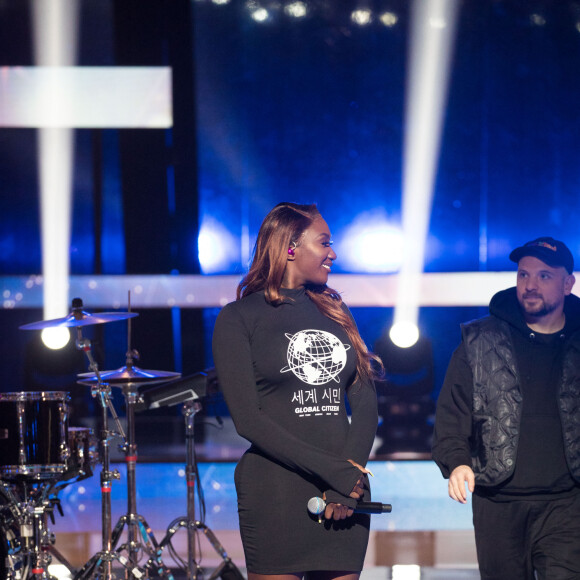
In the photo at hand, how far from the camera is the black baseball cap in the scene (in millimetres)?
2750

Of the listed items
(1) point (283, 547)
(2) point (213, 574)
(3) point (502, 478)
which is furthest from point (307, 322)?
(2) point (213, 574)

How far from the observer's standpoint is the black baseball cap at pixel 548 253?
2.75 m

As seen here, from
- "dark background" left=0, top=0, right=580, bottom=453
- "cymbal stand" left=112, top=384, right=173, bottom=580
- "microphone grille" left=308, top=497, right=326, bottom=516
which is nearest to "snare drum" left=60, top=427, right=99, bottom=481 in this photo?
"cymbal stand" left=112, top=384, right=173, bottom=580

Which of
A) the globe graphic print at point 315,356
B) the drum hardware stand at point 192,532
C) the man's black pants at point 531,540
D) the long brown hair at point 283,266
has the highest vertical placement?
the long brown hair at point 283,266

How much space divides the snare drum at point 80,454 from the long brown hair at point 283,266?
7.68ft

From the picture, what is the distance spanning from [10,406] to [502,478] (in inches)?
97.1

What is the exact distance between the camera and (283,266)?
211 centimetres

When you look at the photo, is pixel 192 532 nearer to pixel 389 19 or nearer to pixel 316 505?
pixel 316 505

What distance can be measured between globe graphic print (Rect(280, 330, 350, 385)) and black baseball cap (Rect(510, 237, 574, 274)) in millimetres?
969

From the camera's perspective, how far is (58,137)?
5.81 metres

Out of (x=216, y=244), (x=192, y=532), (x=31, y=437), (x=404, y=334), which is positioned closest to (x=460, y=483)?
(x=192, y=532)

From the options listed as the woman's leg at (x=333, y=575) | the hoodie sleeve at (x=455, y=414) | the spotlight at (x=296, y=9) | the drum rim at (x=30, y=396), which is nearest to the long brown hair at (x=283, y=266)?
the woman's leg at (x=333, y=575)

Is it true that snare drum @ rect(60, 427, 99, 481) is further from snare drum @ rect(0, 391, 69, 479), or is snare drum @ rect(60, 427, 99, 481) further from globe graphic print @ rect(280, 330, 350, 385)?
globe graphic print @ rect(280, 330, 350, 385)

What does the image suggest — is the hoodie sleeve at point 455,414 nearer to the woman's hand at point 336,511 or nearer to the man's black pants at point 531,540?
the man's black pants at point 531,540
